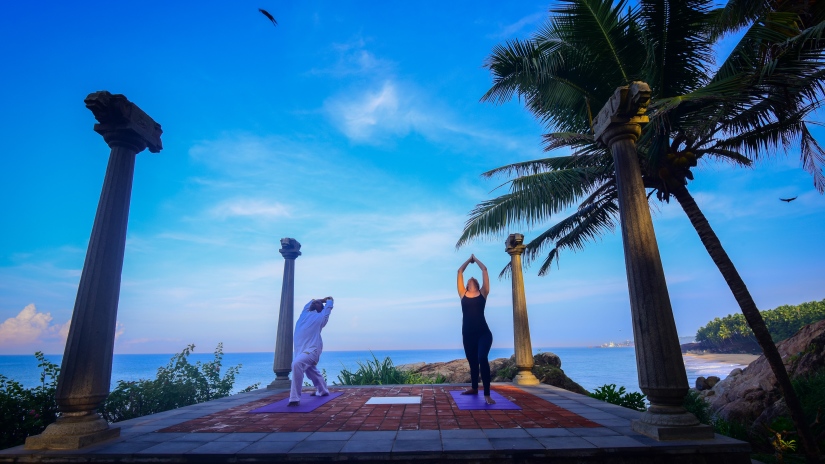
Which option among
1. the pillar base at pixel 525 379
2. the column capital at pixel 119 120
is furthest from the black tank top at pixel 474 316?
the column capital at pixel 119 120

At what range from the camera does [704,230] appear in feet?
22.0

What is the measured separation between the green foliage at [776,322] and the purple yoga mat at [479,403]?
50.5 metres

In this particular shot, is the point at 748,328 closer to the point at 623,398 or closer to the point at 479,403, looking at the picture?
the point at 623,398

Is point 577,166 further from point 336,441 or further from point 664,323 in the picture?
point 336,441

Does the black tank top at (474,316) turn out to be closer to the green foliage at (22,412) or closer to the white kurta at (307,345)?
the white kurta at (307,345)

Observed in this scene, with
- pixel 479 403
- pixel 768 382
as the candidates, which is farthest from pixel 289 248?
pixel 768 382

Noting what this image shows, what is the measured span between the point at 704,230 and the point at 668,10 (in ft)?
12.6

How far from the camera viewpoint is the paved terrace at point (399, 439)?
3.79m

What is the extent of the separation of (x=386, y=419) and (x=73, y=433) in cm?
363

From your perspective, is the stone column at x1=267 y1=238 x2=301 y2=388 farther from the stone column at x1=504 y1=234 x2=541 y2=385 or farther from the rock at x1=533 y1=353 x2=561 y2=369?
the rock at x1=533 y1=353 x2=561 y2=369

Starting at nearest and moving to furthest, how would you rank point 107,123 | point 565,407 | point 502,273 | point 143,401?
point 107,123 < point 565,407 < point 143,401 < point 502,273

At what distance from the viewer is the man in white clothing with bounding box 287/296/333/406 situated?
23.0 feet

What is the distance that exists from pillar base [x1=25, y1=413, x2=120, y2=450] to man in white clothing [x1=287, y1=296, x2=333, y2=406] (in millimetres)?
2787

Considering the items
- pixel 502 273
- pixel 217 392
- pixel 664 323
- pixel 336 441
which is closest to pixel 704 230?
pixel 664 323
